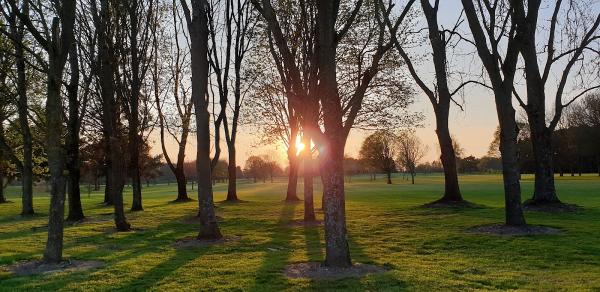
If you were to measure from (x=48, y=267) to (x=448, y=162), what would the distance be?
1810 cm

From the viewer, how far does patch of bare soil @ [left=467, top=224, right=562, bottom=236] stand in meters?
13.0

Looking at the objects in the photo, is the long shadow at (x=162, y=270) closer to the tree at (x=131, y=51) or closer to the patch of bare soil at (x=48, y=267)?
the patch of bare soil at (x=48, y=267)

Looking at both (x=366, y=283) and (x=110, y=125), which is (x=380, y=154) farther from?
(x=366, y=283)

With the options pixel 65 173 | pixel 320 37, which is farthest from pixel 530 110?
pixel 65 173

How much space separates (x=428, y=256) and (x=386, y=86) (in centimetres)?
1643

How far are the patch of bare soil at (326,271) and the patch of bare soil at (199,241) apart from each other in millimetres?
4364

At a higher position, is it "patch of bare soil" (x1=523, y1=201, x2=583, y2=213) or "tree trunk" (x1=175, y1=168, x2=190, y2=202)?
"tree trunk" (x1=175, y1=168, x2=190, y2=202)

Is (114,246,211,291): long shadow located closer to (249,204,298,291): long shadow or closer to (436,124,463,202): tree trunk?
(249,204,298,291): long shadow

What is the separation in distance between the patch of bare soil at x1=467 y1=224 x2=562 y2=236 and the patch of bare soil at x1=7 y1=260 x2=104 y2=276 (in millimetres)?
9696

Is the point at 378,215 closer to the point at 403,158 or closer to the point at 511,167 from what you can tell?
the point at 511,167

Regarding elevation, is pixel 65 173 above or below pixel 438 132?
below

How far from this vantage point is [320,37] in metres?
9.13

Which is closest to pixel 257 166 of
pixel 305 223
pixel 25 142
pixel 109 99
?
pixel 25 142

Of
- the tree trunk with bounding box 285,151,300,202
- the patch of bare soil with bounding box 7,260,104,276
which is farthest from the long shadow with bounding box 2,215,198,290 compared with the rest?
the tree trunk with bounding box 285,151,300,202
